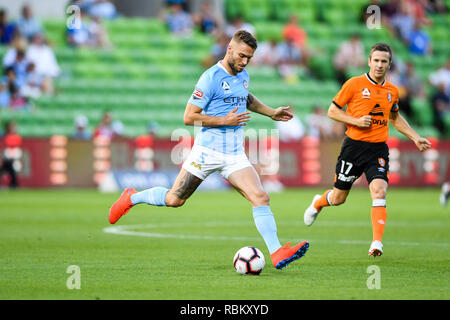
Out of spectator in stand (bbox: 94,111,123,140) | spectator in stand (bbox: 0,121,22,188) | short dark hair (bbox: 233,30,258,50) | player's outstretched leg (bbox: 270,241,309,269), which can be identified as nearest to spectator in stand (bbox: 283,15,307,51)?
spectator in stand (bbox: 94,111,123,140)

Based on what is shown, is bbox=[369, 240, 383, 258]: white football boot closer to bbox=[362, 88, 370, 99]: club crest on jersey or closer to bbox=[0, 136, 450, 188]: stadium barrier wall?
bbox=[362, 88, 370, 99]: club crest on jersey

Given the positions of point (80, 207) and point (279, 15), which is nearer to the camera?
point (80, 207)

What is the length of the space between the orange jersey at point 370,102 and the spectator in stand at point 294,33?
18.2m

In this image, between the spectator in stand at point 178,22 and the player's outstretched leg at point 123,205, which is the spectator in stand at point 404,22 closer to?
the spectator in stand at point 178,22

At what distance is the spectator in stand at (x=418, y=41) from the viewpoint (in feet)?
102

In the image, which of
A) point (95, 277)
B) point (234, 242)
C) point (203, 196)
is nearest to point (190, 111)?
point (95, 277)

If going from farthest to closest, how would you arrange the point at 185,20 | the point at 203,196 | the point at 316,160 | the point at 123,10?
the point at 123,10 → the point at 185,20 → the point at 316,160 → the point at 203,196

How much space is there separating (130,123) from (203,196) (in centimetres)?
448

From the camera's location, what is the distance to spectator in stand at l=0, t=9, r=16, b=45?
24.8m

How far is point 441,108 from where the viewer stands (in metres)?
28.7

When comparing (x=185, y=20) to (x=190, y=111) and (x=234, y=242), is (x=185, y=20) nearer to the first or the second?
(x=234, y=242)

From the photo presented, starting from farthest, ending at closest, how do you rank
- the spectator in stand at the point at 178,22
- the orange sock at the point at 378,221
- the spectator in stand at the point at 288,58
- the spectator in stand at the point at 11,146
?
the spectator in stand at the point at 288,58 → the spectator in stand at the point at 178,22 → the spectator in stand at the point at 11,146 → the orange sock at the point at 378,221

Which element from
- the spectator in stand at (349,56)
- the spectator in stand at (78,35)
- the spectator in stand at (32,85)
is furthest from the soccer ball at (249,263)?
the spectator in stand at (349,56)

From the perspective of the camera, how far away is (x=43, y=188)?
22.6m
